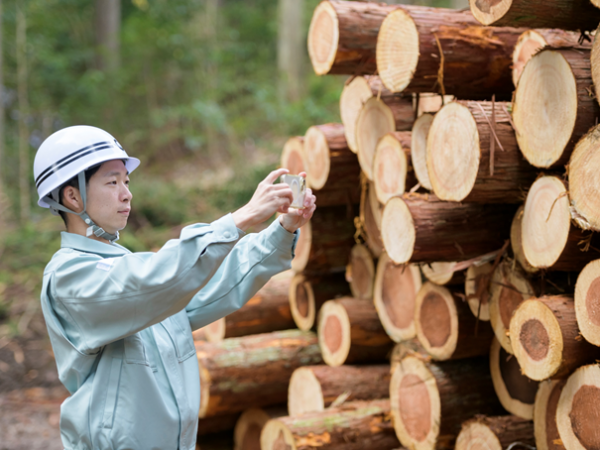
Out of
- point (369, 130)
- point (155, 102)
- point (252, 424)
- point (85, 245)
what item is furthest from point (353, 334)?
point (155, 102)

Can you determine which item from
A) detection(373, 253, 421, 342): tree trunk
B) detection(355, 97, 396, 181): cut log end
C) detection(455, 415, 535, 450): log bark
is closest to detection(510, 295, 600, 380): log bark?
detection(455, 415, 535, 450): log bark

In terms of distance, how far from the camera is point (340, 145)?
3490 millimetres

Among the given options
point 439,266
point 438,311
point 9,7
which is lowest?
point 438,311

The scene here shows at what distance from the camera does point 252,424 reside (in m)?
3.94

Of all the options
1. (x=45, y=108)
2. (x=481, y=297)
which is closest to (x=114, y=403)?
(x=481, y=297)

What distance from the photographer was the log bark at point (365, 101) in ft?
10.2

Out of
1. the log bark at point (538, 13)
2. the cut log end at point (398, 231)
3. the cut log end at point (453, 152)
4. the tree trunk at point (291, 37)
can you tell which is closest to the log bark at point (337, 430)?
the cut log end at point (398, 231)

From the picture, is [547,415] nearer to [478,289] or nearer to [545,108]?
[478,289]

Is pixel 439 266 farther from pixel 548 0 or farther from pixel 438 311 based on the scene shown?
pixel 548 0

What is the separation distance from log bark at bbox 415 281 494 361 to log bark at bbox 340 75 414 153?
0.92 meters

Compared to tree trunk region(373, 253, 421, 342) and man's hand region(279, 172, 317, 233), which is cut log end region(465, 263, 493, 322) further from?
man's hand region(279, 172, 317, 233)

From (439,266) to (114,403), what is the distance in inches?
65.2

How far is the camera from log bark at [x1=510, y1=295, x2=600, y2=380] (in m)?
2.08

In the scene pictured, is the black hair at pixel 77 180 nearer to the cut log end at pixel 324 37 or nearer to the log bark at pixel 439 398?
the cut log end at pixel 324 37
